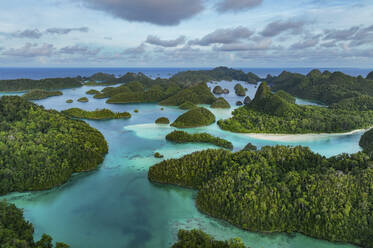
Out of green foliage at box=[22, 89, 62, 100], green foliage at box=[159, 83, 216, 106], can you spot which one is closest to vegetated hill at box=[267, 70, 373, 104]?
green foliage at box=[159, 83, 216, 106]

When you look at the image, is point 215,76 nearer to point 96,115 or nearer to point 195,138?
point 96,115

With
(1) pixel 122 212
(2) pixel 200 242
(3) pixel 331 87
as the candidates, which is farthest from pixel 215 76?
(2) pixel 200 242

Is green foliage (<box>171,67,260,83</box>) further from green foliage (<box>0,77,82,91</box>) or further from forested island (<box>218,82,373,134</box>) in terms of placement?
forested island (<box>218,82,373,134</box>)

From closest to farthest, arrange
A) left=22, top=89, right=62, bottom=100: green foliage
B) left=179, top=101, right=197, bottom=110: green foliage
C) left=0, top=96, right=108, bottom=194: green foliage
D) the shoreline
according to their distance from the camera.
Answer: left=0, top=96, right=108, bottom=194: green foliage → the shoreline → left=179, top=101, right=197, bottom=110: green foliage → left=22, top=89, right=62, bottom=100: green foliage

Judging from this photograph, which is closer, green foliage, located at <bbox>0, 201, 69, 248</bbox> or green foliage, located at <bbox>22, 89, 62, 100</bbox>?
green foliage, located at <bbox>0, 201, 69, 248</bbox>

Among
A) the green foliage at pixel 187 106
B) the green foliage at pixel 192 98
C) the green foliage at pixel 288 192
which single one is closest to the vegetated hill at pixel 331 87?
the green foliage at pixel 192 98

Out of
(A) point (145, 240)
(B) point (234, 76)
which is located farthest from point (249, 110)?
(B) point (234, 76)
